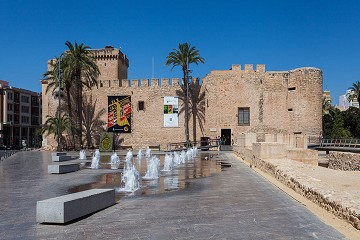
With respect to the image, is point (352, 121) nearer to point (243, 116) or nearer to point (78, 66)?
point (243, 116)

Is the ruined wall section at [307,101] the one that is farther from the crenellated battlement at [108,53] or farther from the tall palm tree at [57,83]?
the tall palm tree at [57,83]

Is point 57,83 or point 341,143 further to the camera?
point 57,83

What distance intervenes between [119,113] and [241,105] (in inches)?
498

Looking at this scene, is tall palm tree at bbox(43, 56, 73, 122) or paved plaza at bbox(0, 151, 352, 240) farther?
tall palm tree at bbox(43, 56, 73, 122)

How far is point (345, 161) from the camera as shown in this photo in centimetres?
2264

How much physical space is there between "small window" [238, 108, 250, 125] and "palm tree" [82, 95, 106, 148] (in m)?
14.2

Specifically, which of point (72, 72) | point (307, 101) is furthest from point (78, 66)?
point (307, 101)

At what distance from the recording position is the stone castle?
3647 centimetres

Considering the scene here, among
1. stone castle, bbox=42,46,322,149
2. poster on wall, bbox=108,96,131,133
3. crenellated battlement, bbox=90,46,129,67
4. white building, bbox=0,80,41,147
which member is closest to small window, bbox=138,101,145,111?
stone castle, bbox=42,46,322,149

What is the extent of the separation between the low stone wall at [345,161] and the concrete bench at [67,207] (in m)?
17.8

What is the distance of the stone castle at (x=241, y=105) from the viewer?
3647cm

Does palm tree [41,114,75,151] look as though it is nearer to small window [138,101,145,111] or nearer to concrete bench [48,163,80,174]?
small window [138,101,145,111]

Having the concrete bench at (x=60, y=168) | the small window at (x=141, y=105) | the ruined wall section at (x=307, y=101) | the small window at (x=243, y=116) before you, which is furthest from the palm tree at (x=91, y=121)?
the concrete bench at (x=60, y=168)

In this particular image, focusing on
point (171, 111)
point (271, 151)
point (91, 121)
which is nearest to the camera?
point (271, 151)
